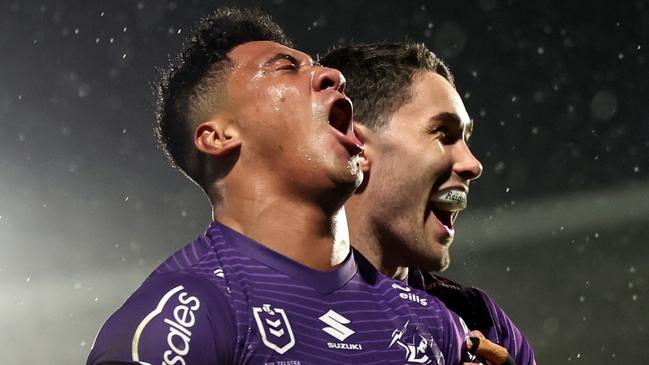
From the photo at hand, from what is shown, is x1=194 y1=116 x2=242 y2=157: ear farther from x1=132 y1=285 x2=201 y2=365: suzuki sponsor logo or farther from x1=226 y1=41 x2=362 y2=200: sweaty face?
x1=132 y1=285 x2=201 y2=365: suzuki sponsor logo

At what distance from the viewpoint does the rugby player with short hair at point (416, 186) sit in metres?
2.02

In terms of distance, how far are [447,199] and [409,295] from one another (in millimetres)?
496

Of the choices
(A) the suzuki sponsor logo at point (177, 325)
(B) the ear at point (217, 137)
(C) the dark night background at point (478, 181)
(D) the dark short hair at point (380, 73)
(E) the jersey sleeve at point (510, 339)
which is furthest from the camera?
(C) the dark night background at point (478, 181)

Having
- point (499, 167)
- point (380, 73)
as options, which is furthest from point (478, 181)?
point (380, 73)

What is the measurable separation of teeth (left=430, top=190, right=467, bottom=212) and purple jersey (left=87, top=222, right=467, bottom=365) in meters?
0.47

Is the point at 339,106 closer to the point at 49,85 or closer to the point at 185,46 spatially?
the point at 185,46

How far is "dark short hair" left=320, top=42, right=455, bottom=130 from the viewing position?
212 cm

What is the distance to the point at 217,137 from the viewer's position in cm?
158

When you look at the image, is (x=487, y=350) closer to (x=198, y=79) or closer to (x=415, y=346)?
(x=415, y=346)

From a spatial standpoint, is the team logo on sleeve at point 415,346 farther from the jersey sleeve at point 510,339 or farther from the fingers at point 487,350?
the jersey sleeve at point 510,339

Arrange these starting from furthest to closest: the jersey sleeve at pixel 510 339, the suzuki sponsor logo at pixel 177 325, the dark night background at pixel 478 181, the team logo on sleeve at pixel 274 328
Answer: the dark night background at pixel 478 181 < the jersey sleeve at pixel 510 339 < the team logo on sleeve at pixel 274 328 < the suzuki sponsor logo at pixel 177 325

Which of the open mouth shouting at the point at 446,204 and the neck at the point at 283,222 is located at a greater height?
the neck at the point at 283,222

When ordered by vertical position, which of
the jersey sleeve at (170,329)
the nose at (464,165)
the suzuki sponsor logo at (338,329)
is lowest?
the nose at (464,165)

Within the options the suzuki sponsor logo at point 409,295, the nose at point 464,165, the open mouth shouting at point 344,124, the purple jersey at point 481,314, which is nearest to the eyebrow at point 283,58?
the open mouth shouting at point 344,124
